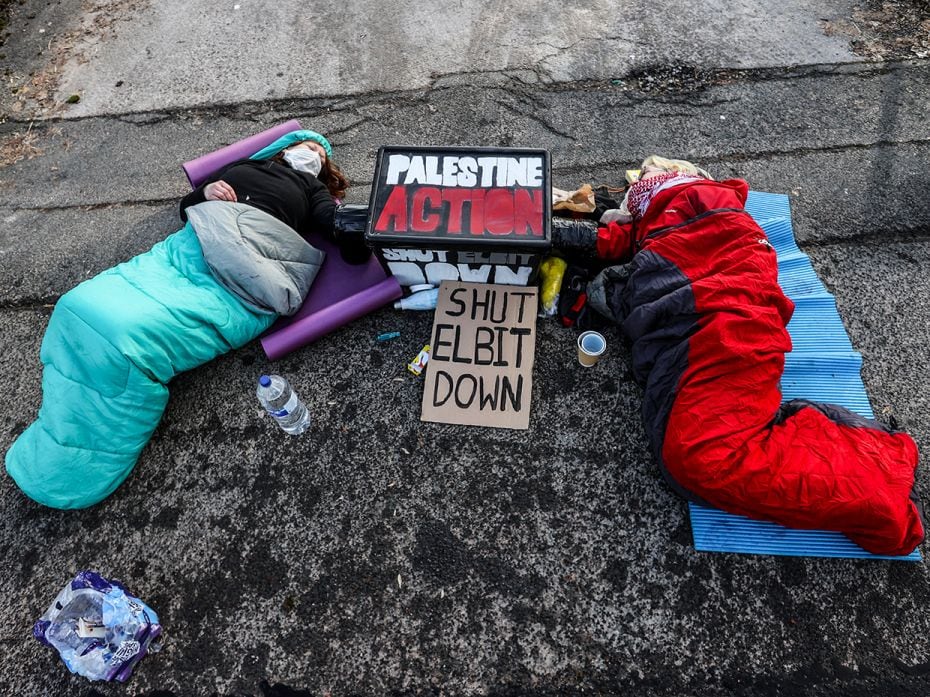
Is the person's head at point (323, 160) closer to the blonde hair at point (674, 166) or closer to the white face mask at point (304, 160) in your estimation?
the white face mask at point (304, 160)

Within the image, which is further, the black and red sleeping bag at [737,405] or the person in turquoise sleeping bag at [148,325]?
the person in turquoise sleeping bag at [148,325]

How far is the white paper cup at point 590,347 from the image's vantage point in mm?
2492

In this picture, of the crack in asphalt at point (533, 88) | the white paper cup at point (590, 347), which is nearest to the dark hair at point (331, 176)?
the crack in asphalt at point (533, 88)

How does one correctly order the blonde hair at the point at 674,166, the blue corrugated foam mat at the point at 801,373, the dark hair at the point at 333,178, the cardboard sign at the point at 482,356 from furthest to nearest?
the dark hair at the point at 333,178, the blonde hair at the point at 674,166, the cardboard sign at the point at 482,356, the blue corrugated foam mat at the point at 801,373

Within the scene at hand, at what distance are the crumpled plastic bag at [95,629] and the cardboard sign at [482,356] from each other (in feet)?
4.65

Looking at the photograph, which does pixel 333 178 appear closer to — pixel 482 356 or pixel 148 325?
pixel 148 325

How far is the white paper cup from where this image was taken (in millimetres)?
2492

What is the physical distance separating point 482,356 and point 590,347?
21.2 inches

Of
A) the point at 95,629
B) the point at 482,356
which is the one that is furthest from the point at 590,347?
the point at 95,629

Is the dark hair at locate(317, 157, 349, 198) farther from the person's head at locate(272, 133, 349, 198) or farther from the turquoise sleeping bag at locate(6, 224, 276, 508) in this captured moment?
the turquoise sleeping bag at locate(6, 224, 276, 508)

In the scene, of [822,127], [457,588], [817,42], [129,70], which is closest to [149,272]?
[457,588]

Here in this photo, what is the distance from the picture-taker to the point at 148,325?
226 centimetres

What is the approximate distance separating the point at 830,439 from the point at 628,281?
3.46 ft

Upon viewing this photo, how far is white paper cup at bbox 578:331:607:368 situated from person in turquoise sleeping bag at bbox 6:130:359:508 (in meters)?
1.34
